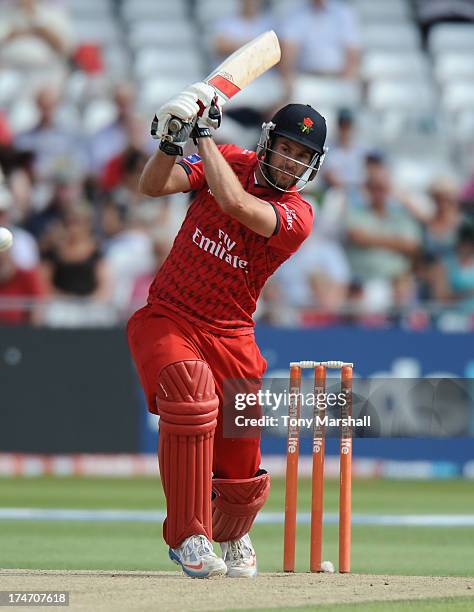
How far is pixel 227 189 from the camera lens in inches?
222

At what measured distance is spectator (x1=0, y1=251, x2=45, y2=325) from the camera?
11.9 metres

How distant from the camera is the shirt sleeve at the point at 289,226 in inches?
230

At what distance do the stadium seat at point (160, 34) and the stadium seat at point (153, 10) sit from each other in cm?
12

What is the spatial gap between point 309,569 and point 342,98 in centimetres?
903

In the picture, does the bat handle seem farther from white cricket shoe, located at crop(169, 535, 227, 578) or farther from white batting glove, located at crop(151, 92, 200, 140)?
white cricket shoe, located at crop(169, 535, 227, 578)

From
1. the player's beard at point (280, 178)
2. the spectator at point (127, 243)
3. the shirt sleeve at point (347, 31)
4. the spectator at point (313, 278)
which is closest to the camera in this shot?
the player's beard at point (280, 178)

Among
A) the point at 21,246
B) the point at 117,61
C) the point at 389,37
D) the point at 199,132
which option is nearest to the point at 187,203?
the point at 21,246

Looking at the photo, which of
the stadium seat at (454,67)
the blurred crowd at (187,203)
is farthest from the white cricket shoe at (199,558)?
the stadium seat at (454,67)

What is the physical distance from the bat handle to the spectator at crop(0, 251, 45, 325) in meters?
6.37

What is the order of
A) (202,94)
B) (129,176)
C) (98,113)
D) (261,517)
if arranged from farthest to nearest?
(98,113) < (129,176) < (261,517) < (202,94)

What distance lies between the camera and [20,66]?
15.0 m

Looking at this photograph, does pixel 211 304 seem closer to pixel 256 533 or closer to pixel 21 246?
pixel 256 533

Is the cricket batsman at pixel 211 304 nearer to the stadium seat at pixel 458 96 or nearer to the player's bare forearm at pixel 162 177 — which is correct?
the player's bare forearm at pixel 162 177

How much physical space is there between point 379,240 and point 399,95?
4003 millimetres
